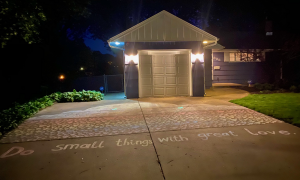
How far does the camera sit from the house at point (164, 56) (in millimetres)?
10766

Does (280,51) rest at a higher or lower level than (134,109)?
higher

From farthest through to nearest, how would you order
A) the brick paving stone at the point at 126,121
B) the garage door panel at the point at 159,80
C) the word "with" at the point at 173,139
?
the garage door panel at the point at 159,80 < the brick paving stone at the point at 126,121 < the word "with" at the point at 173,139

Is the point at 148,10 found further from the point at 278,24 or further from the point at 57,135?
the point at 57,135

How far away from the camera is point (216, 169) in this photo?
359cm

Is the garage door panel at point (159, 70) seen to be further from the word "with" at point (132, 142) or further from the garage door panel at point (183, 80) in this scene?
the word "with" at point (132, 142)

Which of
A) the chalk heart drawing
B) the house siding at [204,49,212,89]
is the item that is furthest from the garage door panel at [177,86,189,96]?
the chalk heart drawing

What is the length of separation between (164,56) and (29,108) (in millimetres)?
6689

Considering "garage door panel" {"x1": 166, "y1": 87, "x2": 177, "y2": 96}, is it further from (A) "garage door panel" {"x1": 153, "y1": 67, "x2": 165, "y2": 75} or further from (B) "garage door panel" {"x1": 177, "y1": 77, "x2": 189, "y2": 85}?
(A) "garage door panel" {"x1": 153, "y1": 67, "x2": 165, "y2": 75}

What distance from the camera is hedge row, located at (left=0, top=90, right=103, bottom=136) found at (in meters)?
6.08

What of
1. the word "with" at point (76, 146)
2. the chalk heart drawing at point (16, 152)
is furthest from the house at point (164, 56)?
the chalk heart drawing at point (16, 152)

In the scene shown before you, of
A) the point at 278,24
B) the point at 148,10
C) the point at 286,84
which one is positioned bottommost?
the point at 286,84

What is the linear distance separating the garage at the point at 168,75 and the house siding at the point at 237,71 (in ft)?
18.6

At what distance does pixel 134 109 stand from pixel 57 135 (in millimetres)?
3400

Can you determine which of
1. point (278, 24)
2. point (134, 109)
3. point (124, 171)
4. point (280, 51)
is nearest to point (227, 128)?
point (124, 171)
